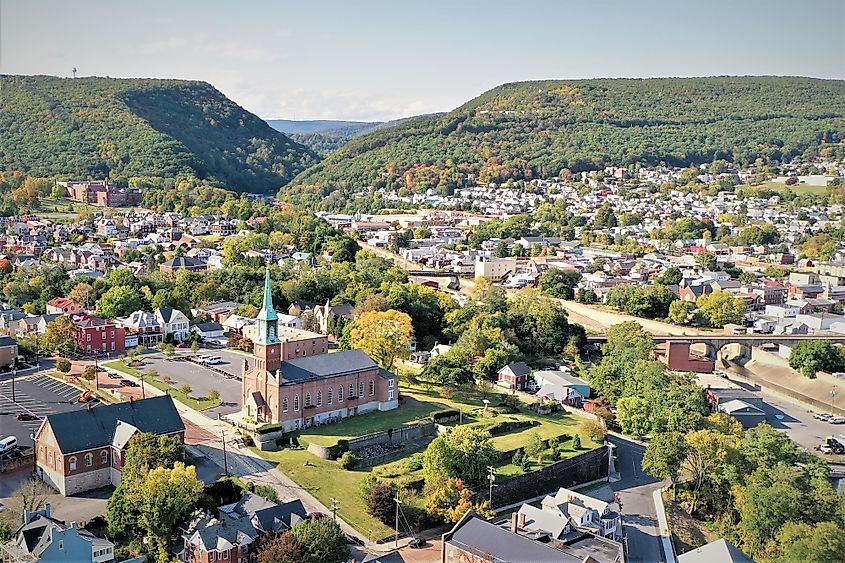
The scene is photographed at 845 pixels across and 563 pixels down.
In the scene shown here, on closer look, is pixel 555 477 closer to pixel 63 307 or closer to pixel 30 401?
pixel 30 401

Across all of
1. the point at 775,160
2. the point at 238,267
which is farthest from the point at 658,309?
the point at 775,160

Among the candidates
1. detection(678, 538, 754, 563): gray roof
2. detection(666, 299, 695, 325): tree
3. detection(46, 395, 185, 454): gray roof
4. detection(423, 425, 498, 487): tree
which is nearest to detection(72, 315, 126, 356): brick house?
detection(46, 395, 185, 454): gray roof

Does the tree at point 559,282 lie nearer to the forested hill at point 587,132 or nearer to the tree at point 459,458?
the tree at point 459,458

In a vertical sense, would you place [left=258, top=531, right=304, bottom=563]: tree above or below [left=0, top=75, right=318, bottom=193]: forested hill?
below

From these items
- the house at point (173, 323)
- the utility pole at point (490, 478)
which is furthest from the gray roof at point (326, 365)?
the house at point (173, 323)

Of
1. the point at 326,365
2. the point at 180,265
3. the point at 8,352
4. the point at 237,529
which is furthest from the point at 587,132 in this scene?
the point at 237,529

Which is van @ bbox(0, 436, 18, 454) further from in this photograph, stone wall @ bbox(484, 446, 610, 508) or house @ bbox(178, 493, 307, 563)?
stone wall @ bbox(484, 446, 610, 508)
